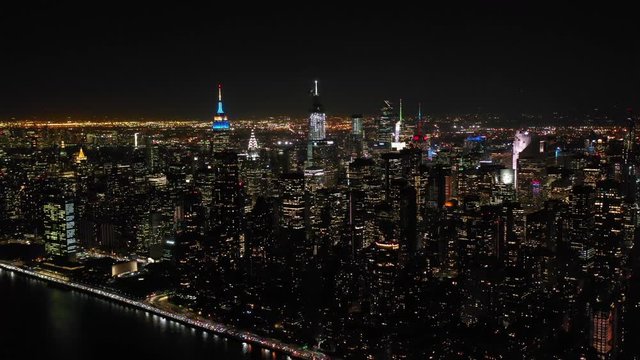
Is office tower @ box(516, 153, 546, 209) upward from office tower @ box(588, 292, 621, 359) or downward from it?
upward

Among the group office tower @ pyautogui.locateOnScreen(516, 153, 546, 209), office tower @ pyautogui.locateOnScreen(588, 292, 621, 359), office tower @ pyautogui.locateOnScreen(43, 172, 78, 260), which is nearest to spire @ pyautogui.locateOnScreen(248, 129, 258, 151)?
office tower @ pyautogui.locateOnScreen(43, 172, 78, 260)

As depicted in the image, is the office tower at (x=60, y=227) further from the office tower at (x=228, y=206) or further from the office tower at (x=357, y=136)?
the office tower at (x=357, y=136)

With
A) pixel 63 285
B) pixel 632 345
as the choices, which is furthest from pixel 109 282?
pixel 632 345

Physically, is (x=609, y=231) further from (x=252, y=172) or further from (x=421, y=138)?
(x=252, y=172)

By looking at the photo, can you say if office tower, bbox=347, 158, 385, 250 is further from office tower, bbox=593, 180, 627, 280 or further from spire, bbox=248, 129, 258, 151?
office tower, bbox=593, 180, 627, 280

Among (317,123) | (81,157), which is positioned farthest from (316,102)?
(81,157)
